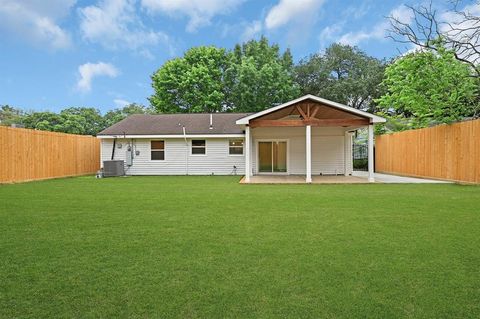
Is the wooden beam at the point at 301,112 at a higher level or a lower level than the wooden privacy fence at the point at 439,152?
higher

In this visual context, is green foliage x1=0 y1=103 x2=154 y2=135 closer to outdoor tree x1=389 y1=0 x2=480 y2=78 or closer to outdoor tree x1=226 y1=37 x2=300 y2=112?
outdoor tree x1=226 y1=37 x2=300 y2=112

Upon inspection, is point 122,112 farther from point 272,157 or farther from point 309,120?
point 309,120

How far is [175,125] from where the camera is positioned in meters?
19.9

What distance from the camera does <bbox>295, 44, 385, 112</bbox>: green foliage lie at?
3072cm

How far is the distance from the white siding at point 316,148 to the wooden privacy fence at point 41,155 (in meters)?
9.00

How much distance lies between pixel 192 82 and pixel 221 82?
275 centimetres

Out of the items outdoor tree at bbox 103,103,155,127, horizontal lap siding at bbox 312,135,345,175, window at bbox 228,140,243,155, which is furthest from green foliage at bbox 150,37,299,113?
horizontal lap siding at bbox 312,135,345,175

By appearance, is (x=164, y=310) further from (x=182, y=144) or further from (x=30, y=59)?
(x=30, y=59)

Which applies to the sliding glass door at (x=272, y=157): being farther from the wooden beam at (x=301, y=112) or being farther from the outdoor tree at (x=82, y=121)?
the outdoor tree at (x=82, y=121)

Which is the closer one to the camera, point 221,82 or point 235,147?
point 235,147

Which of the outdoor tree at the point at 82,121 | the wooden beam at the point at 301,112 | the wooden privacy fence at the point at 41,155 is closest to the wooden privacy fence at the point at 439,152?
the wooden beam at the point at 301,112

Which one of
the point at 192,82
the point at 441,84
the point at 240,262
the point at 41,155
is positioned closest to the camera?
the point at 240,262

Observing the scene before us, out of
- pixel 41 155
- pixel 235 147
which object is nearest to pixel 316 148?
pixel 235 147

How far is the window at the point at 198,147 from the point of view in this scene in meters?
19.1
